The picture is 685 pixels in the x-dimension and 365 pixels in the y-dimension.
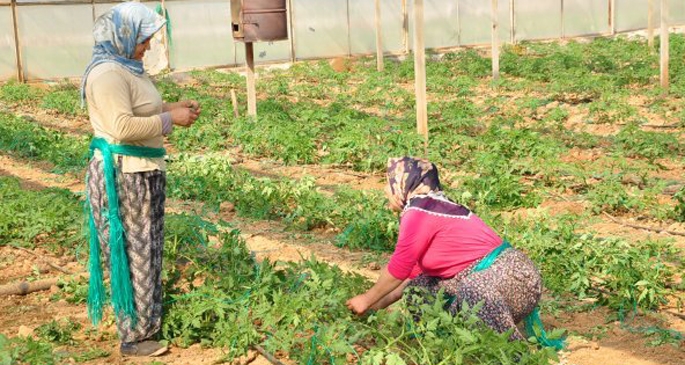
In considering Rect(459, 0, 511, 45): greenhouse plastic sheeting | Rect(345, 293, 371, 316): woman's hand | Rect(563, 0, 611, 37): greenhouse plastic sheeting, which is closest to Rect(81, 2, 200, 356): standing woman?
Rect(345, 293, 371, 316): woman's hand

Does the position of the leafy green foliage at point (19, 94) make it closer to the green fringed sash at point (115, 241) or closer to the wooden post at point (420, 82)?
the wooden post at point (420, 82)

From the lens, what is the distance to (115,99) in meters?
4.45

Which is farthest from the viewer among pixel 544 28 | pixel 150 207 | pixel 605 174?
pixel 544 28

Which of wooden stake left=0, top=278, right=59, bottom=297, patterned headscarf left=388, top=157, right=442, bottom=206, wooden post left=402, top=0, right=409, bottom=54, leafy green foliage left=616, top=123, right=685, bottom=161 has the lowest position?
wooden stake left=0, top=278, right=59, bottom=297

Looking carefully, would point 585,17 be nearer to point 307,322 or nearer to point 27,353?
point 307,322

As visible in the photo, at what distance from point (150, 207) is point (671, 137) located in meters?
6.79

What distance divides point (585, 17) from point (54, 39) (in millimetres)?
12591

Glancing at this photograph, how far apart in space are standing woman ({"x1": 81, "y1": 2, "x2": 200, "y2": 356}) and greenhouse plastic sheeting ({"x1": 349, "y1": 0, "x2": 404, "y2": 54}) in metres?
17.5

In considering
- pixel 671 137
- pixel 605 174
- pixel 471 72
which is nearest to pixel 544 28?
pixel 471 72

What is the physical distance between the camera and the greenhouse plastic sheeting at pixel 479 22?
23062mm

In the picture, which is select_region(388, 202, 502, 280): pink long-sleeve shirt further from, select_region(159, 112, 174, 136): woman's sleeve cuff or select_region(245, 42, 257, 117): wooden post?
select_region(245, 42, 257, 117): wooden post

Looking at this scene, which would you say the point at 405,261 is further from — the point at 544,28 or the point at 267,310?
the point at 544,28

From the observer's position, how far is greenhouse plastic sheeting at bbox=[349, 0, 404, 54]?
22031 mm

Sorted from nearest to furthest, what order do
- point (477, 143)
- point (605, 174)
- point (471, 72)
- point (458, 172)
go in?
1. point (605, 174)
2. point (458, 172)
3. point (477, 143)
4. point (471, 72)
